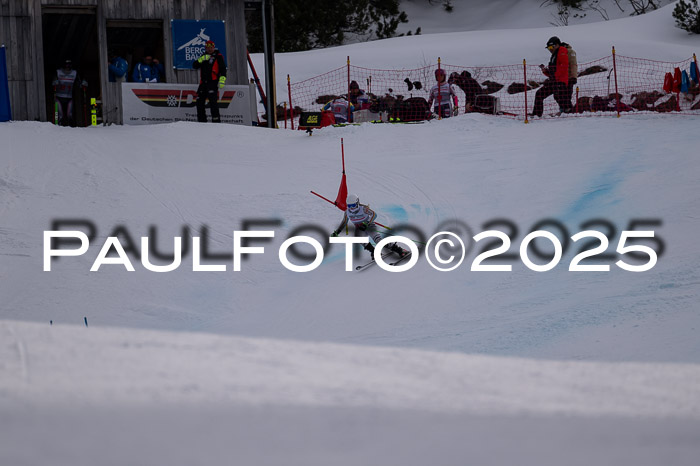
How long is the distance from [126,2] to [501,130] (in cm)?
807

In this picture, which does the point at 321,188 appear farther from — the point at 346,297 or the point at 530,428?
the point at 530,428

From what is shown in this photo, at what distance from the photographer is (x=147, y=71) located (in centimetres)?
1769

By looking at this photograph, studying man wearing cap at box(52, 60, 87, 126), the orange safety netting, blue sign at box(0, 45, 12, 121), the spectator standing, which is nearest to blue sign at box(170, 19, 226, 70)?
man wearing cap at box(52, 60, 87, 126)

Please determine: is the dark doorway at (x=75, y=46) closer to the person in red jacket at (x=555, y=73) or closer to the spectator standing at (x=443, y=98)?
the spectator standing at (x=443, y=98)

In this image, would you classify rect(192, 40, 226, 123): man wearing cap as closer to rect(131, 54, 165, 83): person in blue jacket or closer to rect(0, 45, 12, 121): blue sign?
rect(131, 54, 165, 83): person in blue jacket

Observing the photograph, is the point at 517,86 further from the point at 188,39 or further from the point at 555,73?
the point at 188,39

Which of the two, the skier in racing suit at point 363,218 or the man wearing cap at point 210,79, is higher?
the man wearing cap at point 210,79

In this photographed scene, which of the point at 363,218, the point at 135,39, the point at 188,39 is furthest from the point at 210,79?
the point at 363,218

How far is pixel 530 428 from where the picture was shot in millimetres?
5113

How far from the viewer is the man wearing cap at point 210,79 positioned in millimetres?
16469

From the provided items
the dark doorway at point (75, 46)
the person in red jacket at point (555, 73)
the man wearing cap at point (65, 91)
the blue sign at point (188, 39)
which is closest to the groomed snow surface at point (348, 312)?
the person in red jacket at point (555, 73)

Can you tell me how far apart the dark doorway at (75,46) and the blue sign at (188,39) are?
1.73 m

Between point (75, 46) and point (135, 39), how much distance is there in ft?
6.02

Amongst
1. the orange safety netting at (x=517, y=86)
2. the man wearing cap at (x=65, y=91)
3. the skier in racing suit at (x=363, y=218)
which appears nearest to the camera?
the skier in racing suit at (x=363, y=218)
